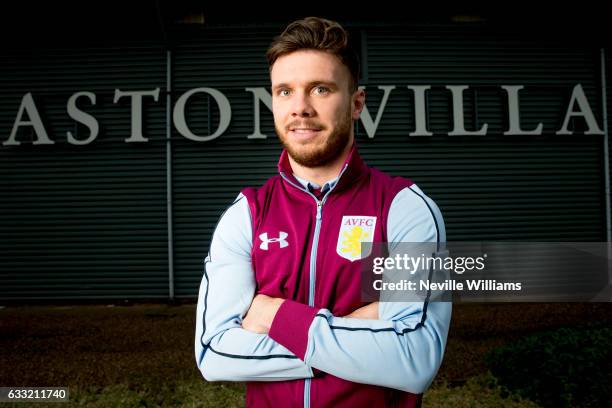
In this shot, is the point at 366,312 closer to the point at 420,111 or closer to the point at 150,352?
the point at 150,352

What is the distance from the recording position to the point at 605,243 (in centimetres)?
940

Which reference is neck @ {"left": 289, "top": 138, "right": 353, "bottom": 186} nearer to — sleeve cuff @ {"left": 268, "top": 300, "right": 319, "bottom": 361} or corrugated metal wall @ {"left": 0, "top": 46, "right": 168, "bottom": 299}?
sleeve cuff @ {"left": 268, "top": 300, "right": 319, "bottom": 361}

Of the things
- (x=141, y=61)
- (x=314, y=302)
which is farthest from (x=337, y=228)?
(x=141, y=61)

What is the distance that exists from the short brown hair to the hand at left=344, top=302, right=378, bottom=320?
2.87ft

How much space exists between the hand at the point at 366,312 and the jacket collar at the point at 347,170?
1.51ft

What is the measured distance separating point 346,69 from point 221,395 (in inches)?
135

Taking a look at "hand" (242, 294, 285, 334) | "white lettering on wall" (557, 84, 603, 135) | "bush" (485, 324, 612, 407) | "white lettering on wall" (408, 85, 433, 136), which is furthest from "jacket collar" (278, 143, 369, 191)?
"white lettering on wall" (557, 84, 603, 135)

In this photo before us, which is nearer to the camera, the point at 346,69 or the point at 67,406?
the point at 346,69

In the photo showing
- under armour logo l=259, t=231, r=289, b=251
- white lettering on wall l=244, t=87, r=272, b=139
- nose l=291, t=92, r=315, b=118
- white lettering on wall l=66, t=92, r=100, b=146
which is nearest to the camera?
nose l=291, t=92, r=315, b=118

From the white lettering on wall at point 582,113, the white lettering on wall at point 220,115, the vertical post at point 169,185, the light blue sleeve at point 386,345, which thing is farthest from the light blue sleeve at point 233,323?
the white lettering on wall at point 582,113

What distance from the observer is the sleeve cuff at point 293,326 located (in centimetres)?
166

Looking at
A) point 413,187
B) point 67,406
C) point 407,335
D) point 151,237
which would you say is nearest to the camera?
point 407,335

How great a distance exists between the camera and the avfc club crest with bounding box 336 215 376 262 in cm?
181

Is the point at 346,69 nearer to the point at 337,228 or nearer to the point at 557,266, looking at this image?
the point at 337,228
